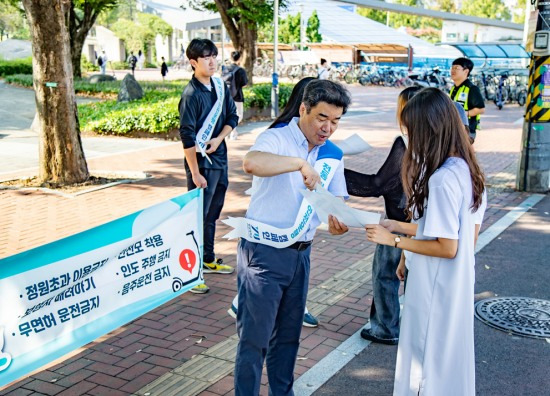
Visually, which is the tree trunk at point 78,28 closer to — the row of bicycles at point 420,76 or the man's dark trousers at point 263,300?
the row of bicycles at point 420,76

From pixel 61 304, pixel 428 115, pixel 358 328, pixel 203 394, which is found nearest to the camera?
pixel 428 115

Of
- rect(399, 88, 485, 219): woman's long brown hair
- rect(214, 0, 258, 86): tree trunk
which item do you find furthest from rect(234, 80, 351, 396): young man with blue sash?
rect(214, 0, 258, 86): tree trunk

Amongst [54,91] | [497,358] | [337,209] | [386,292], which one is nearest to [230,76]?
[54,91]

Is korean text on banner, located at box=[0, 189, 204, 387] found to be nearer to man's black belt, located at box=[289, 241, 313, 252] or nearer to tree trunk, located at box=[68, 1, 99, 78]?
man's black belt, located at box=[289, 241, 313, 252]

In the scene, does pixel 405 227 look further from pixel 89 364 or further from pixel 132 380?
pixel 89 364

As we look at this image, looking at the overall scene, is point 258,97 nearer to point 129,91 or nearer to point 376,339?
point 129,91

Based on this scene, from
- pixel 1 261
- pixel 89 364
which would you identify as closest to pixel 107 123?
pixel 89 364

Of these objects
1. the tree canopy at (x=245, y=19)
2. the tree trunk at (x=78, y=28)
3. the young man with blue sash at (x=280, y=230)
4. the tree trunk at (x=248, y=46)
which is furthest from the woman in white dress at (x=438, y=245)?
the tree trunk at (x=78, y=28)

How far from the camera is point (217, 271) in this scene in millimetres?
5945

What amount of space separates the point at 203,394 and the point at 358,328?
1.53 m

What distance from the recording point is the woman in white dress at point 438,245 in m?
2.85

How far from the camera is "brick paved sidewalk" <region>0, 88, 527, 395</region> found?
404 cm

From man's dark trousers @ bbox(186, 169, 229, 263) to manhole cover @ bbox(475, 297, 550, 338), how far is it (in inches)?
94.8

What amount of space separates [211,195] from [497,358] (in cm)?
268
